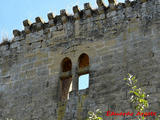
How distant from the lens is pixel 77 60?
408 inches

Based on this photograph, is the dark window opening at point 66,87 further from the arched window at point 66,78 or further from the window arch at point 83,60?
the window arch at point 83,60

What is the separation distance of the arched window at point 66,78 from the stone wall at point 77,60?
0.18 feet

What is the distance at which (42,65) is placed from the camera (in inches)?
429

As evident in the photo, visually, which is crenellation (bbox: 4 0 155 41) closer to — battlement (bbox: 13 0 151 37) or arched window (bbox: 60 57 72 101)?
battlement (bbox: 13 0 151 37)

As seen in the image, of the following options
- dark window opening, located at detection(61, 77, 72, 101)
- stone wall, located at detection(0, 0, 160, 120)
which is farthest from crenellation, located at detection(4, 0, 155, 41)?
dark window opening, located at detection(61, 77, 72, 101)

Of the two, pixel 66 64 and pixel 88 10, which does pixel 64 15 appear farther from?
pixel 66 64

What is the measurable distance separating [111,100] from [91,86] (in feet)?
2.39

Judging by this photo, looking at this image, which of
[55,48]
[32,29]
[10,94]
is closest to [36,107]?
[10,94]

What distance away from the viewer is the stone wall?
943 centimetres

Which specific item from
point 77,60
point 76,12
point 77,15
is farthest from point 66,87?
point 76,12

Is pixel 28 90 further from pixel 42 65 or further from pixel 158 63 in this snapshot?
pixel 158 63

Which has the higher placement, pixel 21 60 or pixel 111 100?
pixel 21 60

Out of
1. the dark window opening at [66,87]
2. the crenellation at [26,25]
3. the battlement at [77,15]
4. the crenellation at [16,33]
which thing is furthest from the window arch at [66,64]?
the crenellation at [16,33]

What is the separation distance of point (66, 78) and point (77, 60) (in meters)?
0.56
